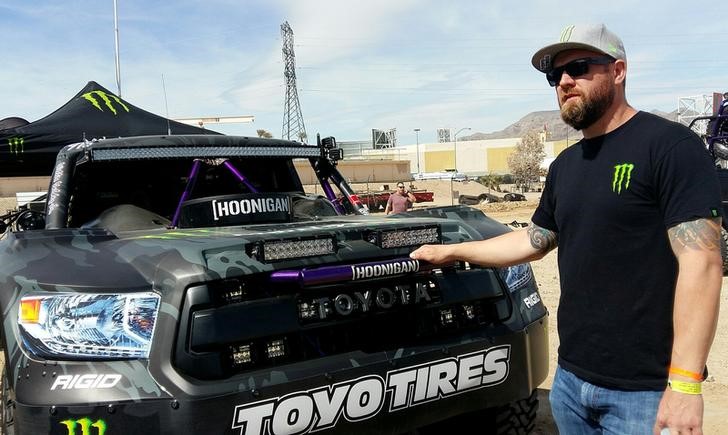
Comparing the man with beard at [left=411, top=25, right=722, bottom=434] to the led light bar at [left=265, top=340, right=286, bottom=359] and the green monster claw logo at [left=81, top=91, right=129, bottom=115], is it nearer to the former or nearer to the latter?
the led light bar at [left=265, top=340, right=286, bottom=359]

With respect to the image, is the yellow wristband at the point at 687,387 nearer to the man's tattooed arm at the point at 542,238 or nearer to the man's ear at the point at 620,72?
the man's tattooed arm at the point at 542,238

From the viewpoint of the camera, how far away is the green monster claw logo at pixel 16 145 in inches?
314

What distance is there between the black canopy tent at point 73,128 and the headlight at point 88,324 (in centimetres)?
537

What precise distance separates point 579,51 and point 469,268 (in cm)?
101

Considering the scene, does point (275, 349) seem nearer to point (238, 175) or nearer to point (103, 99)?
point (238, 175)

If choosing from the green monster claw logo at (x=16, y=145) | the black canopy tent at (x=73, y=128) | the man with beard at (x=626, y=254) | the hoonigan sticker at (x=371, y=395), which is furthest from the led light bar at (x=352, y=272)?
the green monster claw logo at (x=16, y=145)

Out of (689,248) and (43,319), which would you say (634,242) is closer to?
(689,248)

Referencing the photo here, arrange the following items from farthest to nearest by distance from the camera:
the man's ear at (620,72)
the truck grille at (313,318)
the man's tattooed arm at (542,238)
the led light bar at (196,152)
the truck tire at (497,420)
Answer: the led light bar at (196,152), the truck tire at (497,420), the man's tattooed arm at (542,238), the truck grille at (313,318), the man's ear at (620,72)

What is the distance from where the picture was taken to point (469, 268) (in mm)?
2637

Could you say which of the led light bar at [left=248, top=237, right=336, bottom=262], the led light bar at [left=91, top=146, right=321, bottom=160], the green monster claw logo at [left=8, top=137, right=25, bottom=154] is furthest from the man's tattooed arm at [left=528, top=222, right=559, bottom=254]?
the green monster claw logo at [left=8, top=137, right=25, bottom=154]

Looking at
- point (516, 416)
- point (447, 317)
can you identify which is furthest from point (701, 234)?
point (516, 416)

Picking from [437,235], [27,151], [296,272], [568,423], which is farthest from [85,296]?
[27,151]

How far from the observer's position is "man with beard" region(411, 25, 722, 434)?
5.41 feet

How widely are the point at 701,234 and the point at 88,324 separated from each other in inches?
71.2
